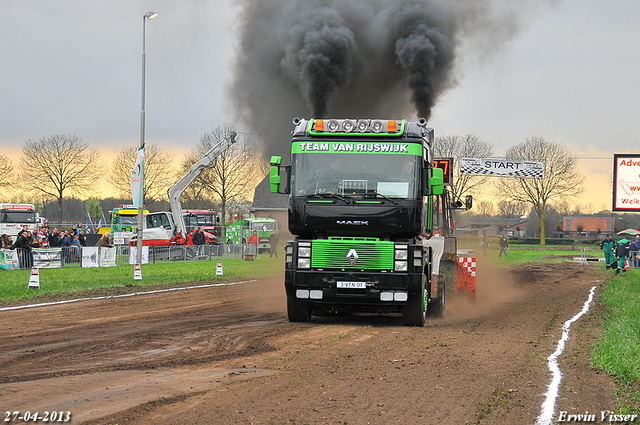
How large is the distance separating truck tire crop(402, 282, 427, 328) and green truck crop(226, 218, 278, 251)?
31.3m

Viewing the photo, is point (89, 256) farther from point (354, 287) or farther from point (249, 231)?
point (354, 287)

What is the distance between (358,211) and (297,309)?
2.24m

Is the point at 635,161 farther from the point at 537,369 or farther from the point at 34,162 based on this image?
the point at 34,162

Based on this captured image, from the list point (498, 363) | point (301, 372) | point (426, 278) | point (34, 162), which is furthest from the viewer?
point (34, 162)

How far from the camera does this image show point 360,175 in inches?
439

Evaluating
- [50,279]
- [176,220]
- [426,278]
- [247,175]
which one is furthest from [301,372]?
[247,175]

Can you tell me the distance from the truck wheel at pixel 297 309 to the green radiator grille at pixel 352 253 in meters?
0.92

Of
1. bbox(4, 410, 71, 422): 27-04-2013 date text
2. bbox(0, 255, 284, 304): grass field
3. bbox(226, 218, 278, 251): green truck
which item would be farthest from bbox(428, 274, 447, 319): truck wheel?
bbox(226, 218, 278, 251): green truck

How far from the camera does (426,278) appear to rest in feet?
38.3

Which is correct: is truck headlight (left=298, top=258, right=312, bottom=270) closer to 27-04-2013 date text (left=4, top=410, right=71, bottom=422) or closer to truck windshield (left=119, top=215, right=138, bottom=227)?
27-04-2013 date text (left=4, top=410, right=71, bottom=422)

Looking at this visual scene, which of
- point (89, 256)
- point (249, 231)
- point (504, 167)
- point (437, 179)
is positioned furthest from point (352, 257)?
point (249, 231)

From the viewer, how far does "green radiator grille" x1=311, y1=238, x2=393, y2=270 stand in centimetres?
1105

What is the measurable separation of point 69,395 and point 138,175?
58.4ft

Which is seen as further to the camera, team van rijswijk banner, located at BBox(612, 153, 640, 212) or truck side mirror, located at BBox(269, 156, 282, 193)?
team van rijswijk banner, located at BBox(612, 153, 640, 212)
